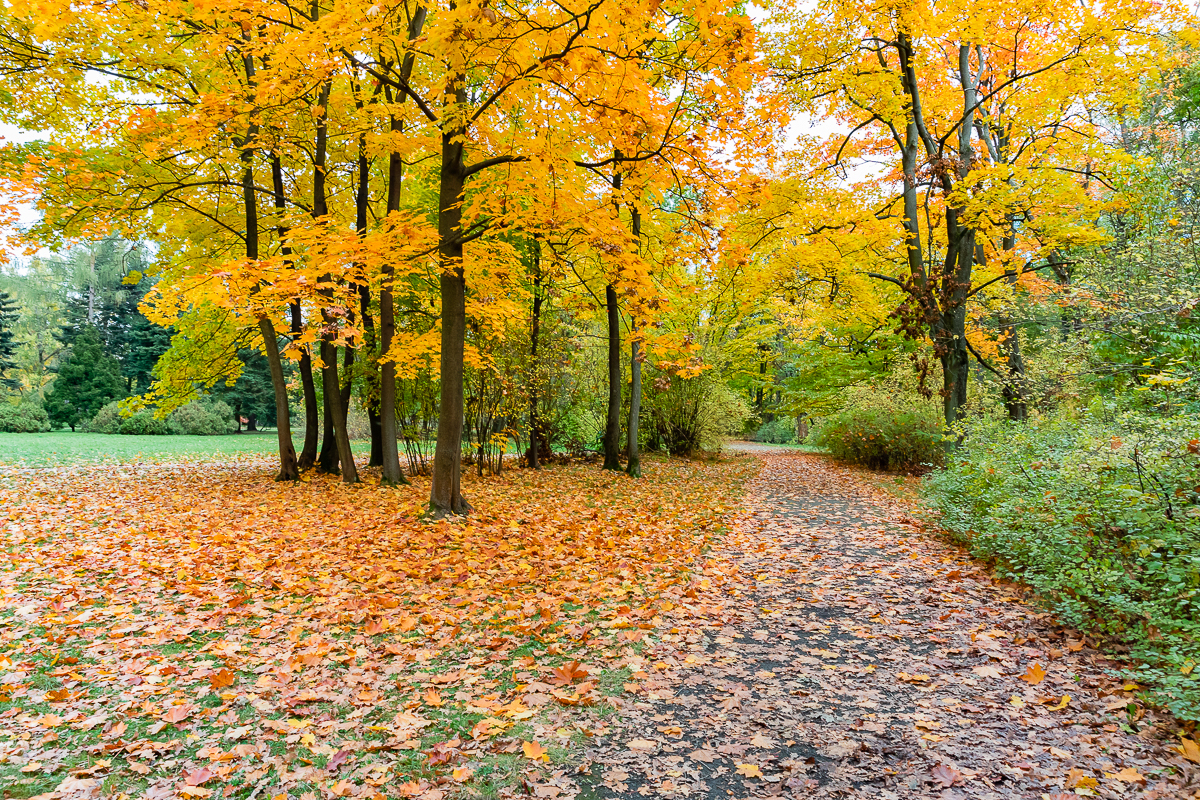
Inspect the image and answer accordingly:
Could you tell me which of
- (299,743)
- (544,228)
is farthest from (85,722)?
(544,228)

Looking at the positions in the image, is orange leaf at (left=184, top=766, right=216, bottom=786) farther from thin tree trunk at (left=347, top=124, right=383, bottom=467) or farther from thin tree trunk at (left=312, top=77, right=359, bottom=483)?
thin tree trunk at (left=312, top=77, right=359, bottom=483)

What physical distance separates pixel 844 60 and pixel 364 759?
530 inches

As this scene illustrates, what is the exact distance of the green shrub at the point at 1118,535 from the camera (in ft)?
10.4

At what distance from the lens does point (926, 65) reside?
39.3ft

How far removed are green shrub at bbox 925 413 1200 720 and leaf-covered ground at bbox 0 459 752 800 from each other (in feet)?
9.28

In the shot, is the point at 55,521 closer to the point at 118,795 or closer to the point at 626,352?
the point at 118,795

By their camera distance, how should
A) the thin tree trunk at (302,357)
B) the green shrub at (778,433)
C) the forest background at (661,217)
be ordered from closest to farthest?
the forest background at (661,217), the thin tree trunk at (302,357), the green shrub at (778,433)

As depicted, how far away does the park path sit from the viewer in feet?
8.36

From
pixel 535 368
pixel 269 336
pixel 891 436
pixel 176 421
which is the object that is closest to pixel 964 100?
pixel 891 436

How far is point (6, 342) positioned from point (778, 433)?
47.7 meters

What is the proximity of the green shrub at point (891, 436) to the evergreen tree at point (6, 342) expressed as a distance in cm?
4517

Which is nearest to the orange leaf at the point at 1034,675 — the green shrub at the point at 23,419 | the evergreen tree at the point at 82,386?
the green shrub at the point at 23,419

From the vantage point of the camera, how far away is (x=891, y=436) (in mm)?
15008

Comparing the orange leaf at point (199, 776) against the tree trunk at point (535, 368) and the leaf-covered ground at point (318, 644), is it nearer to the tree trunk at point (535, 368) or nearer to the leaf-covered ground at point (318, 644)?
the leaf-covered ground at point (318, 644)
